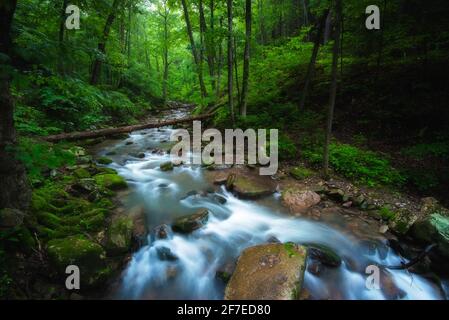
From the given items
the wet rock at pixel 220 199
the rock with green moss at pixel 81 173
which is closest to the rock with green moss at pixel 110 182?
the rock with green moss at pixel 81 173

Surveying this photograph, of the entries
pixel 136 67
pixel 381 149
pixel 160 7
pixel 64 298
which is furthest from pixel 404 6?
pixel 160 7

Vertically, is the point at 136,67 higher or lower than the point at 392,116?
higher

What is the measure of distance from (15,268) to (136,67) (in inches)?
738

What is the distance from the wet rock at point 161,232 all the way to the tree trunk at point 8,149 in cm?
218

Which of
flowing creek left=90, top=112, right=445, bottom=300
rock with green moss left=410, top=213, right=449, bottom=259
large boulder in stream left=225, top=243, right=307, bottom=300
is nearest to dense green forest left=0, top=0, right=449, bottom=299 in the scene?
flowing creek left=90, top=112, right=445, bottom=300

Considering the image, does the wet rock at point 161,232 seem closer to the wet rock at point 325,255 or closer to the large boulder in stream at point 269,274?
the large boulder in stream at point 269,274

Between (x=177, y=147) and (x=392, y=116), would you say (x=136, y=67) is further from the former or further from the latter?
(x=392, y=116)

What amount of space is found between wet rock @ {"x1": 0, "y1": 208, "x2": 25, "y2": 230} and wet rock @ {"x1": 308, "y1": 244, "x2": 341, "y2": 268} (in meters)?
4.70

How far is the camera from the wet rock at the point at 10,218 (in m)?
3.62

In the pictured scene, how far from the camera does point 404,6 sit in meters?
10.2

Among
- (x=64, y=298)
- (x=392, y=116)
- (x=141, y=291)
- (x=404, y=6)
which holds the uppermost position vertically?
(x=404, y=6)

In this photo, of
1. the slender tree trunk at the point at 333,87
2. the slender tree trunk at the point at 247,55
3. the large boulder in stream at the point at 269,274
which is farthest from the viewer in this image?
the slender tree trunk at the point at 247,55

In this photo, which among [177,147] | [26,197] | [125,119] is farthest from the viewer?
[125,119]

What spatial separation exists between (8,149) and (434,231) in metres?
6.68
